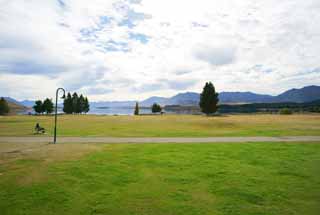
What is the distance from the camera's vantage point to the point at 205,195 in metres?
6.62

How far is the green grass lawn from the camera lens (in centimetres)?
583

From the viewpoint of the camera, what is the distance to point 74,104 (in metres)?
87.7

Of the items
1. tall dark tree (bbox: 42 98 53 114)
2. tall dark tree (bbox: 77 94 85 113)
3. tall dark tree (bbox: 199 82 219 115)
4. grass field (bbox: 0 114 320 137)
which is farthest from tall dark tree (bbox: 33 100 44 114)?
tall dark tree (bbox: 199 82 219 115)

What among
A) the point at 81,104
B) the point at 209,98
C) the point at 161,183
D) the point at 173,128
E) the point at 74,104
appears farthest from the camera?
the point at 81,104

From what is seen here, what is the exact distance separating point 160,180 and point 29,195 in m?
4.37

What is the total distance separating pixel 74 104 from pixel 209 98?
5708 cm

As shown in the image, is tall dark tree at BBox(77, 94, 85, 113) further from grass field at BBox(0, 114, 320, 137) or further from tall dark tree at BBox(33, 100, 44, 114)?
grass field at BBox(0, 114, 320, 137)

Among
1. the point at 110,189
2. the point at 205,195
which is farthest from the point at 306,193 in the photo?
the point at 110,189

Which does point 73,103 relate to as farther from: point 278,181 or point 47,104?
point 278,181

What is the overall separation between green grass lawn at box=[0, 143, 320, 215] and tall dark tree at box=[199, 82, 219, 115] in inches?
1952

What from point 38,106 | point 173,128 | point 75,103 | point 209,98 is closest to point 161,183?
point 173,128

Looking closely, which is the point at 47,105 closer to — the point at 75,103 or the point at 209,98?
the point at 75,103

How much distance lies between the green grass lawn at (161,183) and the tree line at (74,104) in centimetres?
7901

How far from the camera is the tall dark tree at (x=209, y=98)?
61406 millimetres
